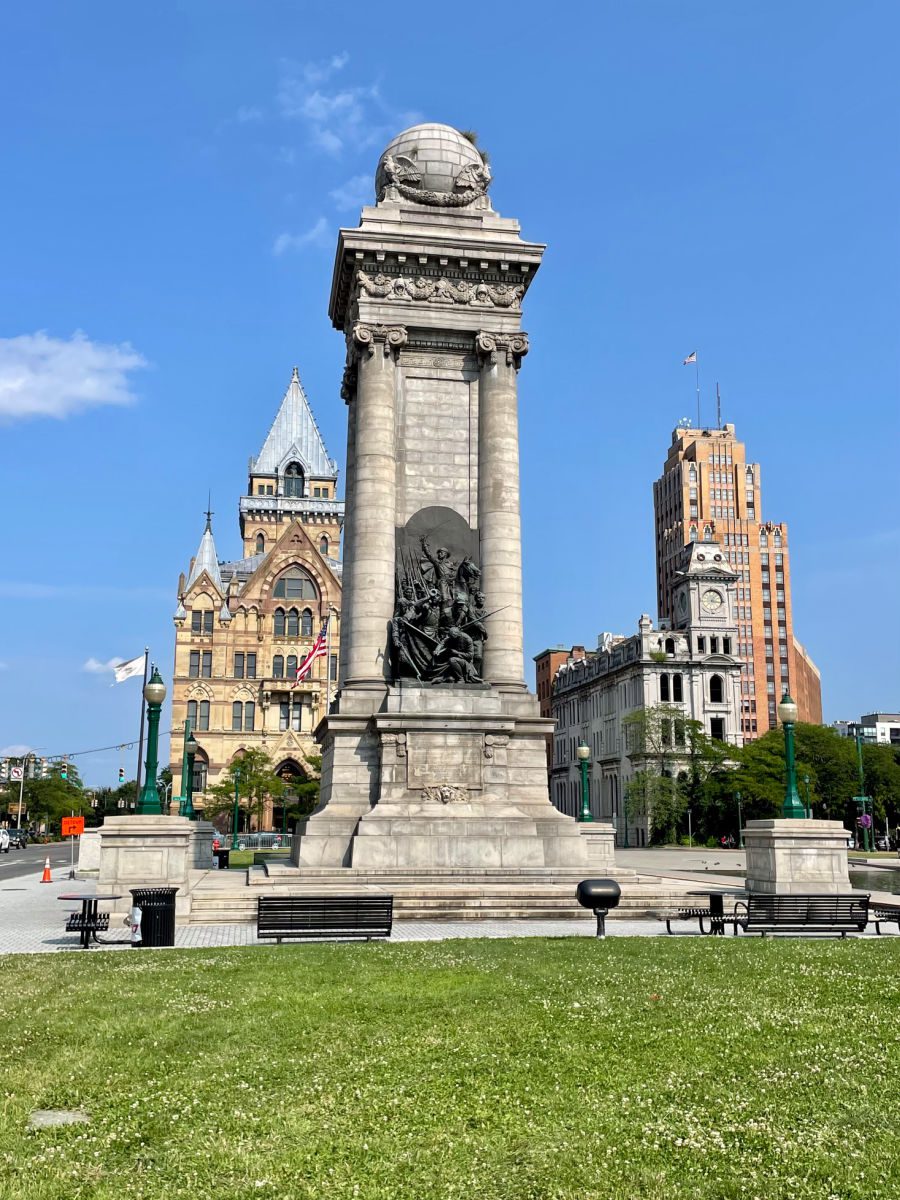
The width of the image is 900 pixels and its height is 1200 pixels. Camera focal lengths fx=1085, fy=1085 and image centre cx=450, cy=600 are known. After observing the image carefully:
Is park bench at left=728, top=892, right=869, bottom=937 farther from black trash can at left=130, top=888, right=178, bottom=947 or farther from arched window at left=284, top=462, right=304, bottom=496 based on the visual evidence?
arched window at left=284, top=462, right=304, bottom=496

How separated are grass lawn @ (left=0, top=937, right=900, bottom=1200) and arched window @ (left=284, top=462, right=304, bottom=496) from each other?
117 meters

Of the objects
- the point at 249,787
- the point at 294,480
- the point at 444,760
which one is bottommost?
the point at 249,787

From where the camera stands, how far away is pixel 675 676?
11975 cm

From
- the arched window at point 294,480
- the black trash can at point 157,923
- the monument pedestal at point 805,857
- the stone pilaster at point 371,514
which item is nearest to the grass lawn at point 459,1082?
the black trash can at point 157,923

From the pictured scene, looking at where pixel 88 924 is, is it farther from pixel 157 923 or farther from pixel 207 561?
pixel 207 561

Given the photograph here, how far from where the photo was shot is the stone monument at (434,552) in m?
27.0

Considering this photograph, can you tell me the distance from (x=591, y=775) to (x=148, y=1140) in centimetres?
13046

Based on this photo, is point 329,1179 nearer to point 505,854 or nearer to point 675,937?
point 675,937

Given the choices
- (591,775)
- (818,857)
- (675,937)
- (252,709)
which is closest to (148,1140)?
(675,937)

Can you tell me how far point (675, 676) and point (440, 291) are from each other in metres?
93.5

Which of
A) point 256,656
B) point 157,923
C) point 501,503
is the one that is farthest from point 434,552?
point 256,656

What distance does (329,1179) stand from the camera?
679 cm

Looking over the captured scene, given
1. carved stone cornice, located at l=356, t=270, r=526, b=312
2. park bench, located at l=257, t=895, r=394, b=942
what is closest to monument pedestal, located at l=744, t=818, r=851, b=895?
park bench, located at l=257, t=895, r=394, b=942

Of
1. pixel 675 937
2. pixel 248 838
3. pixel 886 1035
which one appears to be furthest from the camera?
pixel 248 838
